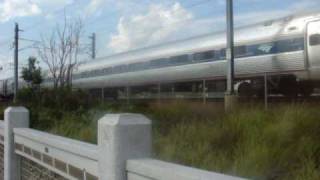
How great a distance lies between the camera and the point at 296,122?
8086 mm

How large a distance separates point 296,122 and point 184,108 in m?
4.96

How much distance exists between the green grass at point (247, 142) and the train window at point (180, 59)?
54.1 ft

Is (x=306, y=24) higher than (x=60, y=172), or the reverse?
(x=306, y=24)

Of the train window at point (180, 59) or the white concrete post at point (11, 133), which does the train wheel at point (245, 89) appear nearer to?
the train window at point (180, 59)

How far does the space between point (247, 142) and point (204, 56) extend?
18724 millimetres

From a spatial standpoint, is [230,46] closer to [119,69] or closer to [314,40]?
→ [314,40]

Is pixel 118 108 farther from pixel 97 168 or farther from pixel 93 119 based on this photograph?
pixel 97 168

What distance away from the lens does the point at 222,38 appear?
24.8 m

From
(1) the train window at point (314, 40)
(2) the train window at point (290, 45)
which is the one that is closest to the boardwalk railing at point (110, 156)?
(1) the train window at point (314, 40)

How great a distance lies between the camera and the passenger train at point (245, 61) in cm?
2059

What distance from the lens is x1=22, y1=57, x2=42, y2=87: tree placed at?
4319cm

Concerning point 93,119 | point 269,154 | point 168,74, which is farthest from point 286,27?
point 269,154

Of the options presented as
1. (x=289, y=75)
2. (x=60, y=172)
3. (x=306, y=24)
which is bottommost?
(x=60, y=172)

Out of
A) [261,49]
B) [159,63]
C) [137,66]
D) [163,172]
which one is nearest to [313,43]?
[261,49]
